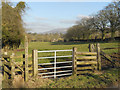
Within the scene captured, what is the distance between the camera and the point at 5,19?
60.5 ft

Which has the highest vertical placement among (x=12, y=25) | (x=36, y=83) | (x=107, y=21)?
(x=107, y=21)

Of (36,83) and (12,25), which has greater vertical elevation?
(12,25)

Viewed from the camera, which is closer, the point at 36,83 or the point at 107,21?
the point at 36,83

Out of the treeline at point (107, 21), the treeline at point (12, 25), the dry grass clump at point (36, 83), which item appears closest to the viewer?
the dry grass clump at point (36, 83)

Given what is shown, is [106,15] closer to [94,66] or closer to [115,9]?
[115,9]

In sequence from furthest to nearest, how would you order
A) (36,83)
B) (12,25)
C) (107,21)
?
(107,21) < (12,25) < (36,83)

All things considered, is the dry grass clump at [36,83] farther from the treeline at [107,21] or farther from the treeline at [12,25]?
the treeline at [107,21]

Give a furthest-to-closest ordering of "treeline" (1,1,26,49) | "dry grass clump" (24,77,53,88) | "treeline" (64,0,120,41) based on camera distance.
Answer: "treeline" (64,0,120,41) < "treeline" (1,1,26,49) < "dry grass clump" (24,77,53,88)

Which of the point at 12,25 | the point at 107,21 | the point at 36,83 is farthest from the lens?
the point at 107,21

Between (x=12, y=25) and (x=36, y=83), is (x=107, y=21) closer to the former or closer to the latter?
(x=12, y=25)

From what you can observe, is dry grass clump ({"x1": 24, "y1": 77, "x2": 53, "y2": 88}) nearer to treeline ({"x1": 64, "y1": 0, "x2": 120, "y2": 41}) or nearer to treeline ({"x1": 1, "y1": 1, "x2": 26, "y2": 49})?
treeline ({"x1": 1, "y1": 1, "x2": 26, "y2": 49})

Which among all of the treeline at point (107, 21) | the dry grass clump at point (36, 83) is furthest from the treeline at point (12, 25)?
Result: the treeline at point (107, 21)

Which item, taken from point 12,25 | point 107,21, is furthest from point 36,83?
point 107,21

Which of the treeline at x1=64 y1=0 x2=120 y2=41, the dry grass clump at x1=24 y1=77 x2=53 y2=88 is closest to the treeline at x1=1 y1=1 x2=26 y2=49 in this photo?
the dry grass clump at x1=24 y1=77 x2=53 y2=88
